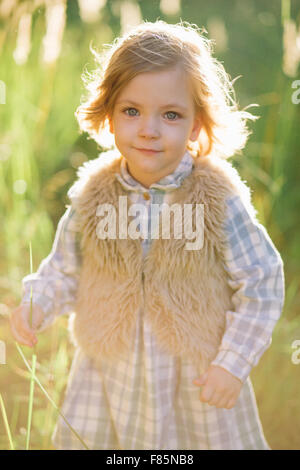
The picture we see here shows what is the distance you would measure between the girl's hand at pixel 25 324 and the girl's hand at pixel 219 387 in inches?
14.1

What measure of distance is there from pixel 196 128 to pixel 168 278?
33 centimetres

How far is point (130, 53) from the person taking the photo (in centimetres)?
96

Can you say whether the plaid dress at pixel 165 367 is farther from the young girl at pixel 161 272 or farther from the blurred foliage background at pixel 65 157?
the blurred foliage background at pixel 65 157

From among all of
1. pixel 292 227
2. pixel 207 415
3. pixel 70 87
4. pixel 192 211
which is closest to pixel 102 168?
pixel 192 211

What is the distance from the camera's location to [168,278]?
102 cm

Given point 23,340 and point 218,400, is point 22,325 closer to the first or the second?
point 23,340

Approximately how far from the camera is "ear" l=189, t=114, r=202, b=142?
3.45ft

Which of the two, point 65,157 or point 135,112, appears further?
point 65,157

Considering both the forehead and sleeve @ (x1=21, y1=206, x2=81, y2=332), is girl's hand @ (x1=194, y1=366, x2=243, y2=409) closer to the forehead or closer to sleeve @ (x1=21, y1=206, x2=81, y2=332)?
sleeve @ (x1=21, y1=206, x2=81, y2=332)

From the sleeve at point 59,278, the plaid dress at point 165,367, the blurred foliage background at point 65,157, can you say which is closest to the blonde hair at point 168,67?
the plaid dress at point 165,367

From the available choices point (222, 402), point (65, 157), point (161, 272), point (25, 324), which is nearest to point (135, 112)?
point (161, 272)

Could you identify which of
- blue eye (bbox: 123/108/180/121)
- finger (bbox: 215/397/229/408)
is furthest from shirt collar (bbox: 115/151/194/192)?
finger (bbox: 215/397/229/408)

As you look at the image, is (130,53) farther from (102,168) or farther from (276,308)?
(276,308)
